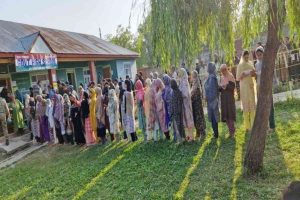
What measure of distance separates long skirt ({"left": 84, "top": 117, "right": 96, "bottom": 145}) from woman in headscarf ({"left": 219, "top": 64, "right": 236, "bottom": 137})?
12.5 feet

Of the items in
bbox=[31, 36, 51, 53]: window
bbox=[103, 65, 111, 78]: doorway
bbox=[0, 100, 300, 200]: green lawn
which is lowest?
bbox=[0, 100, 300, 200]: green lawn

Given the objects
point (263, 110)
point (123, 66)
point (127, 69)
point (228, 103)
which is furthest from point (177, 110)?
point (127, 69)

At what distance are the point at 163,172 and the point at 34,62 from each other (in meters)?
9.06

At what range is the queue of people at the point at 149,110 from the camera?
27.0 ft

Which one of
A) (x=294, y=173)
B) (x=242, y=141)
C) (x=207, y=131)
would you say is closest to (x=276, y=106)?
(x=207, y=131)

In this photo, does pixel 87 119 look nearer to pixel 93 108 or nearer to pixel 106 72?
pixel 93 108

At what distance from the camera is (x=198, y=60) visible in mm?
4977

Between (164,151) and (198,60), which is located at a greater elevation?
(198,60)

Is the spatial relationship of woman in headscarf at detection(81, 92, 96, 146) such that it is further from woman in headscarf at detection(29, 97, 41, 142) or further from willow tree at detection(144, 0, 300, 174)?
willow tree at detection(144, 0, 300, 174)

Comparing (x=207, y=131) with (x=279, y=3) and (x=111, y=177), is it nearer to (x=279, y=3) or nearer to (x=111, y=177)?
(x=111, y=177)

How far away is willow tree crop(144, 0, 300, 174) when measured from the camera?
4332 millimetres

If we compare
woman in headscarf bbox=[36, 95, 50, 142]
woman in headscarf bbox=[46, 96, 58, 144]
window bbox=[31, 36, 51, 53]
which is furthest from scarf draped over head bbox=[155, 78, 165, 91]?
window bbox=[31, 36, 51, 53]

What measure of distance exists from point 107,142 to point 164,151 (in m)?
2.58

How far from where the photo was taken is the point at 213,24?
4840 mm
